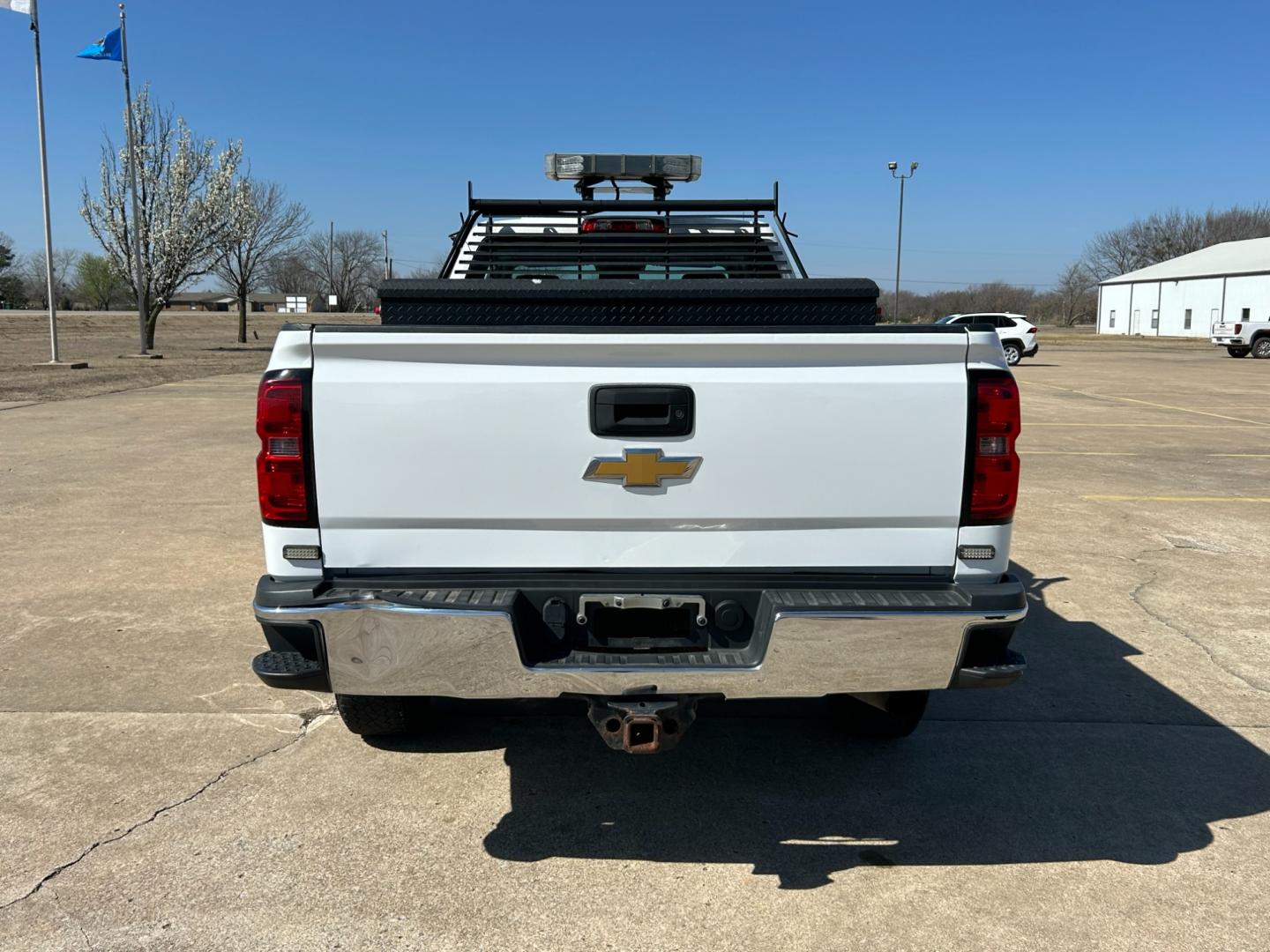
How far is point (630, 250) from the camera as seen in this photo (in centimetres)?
485

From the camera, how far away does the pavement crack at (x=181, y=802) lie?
2.90 metres

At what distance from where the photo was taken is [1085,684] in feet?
14.9

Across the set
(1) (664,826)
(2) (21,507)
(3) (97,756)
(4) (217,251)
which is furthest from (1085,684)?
(4) (217,251)

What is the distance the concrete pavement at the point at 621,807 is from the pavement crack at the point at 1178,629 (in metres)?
0.02

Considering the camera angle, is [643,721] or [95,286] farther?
[95,286]

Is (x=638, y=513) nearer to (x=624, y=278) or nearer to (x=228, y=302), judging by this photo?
(x=624, y=278)

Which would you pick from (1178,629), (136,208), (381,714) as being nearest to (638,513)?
(381,714)

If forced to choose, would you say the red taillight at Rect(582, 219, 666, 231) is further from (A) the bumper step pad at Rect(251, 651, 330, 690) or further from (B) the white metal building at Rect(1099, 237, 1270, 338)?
(B) the white metal building at Rect(1099, 237, 1270, 338)

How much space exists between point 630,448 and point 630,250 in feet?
7.58

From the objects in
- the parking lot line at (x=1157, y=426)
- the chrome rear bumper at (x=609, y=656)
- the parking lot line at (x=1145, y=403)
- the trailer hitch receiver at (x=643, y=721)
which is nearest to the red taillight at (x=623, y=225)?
the chrome rear bumper at (x=609, y=656)

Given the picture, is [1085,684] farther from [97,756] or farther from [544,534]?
[97,756]

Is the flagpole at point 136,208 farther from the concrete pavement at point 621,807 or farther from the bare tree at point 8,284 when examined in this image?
the bare tree at point 8,284

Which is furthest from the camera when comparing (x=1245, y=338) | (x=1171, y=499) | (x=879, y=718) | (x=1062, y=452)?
(x=1245, y=338)

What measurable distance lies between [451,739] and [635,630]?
144 centimetres
